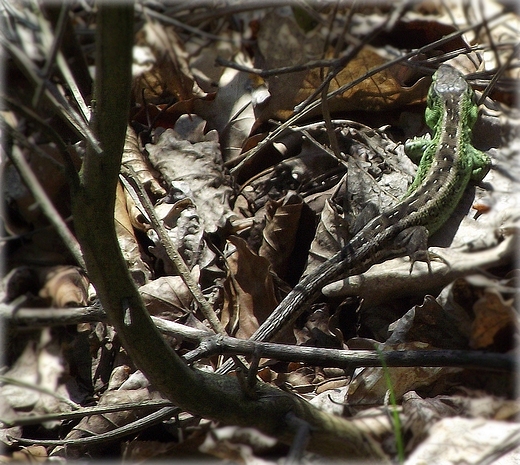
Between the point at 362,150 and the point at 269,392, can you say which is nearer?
the point at 269,392

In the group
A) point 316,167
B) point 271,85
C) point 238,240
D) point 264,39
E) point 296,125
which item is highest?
point 264,39

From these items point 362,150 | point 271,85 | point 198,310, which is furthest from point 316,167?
point 198,310

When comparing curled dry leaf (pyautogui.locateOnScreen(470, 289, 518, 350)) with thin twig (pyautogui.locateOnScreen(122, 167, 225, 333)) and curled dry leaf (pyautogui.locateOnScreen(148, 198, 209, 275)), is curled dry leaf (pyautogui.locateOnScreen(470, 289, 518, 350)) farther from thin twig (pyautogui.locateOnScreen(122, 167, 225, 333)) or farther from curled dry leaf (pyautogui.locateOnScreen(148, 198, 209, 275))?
curled dry leaf (pyautogui.locateOnScreen(148, 198, 209, 275))

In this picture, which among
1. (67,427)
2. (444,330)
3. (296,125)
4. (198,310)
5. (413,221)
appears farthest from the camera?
(296,125)

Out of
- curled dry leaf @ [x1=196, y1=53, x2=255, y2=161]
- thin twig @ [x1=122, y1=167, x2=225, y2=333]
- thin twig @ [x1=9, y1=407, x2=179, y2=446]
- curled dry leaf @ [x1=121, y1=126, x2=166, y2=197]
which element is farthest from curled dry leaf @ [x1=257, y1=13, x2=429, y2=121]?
thin twig @ [x1=9, y1=407, x2=179, y2=446]

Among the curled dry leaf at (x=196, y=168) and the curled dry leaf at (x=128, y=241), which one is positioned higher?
the curled dry leaf at (x=196, y=168)

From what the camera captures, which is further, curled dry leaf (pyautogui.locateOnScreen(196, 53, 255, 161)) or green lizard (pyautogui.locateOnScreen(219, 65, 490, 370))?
curled dry leaf (pyautogui.locateOnScreen(196, 53, 255, 161))

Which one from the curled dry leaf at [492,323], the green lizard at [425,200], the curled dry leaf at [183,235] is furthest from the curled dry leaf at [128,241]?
the curled dry leaf at [492,323]

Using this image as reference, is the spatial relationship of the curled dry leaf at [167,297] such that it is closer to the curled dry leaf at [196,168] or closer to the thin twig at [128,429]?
the curled dry leaf at [196,168]

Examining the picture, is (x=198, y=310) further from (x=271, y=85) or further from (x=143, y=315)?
(x=271, y=85)
